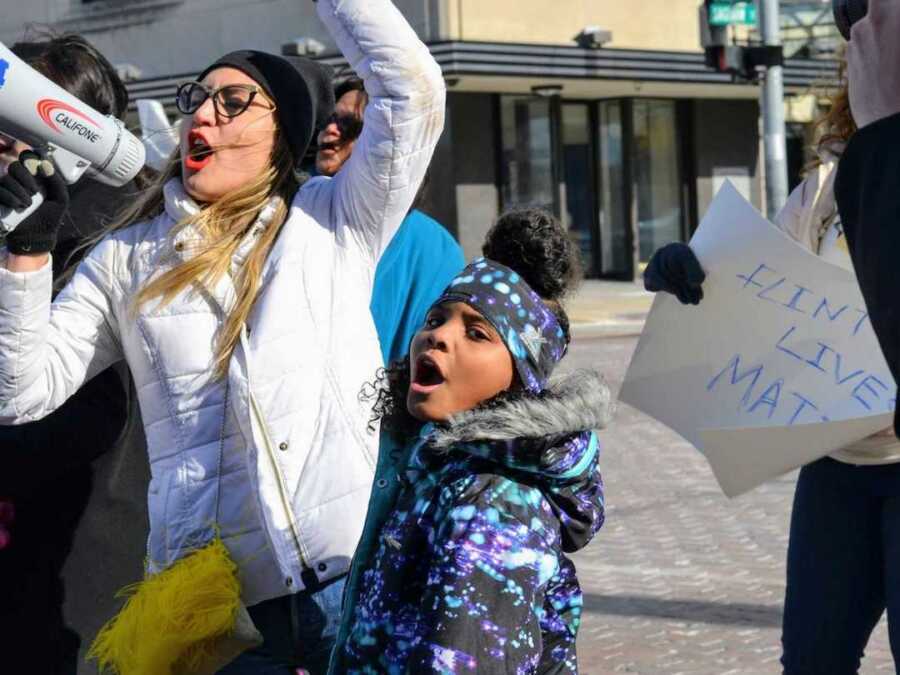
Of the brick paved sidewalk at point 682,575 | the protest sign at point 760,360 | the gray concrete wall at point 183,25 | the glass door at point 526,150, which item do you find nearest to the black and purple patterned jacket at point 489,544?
the protest sign at point 760,360

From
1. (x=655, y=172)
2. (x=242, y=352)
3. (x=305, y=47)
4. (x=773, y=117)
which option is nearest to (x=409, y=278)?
(x=242, y=352)

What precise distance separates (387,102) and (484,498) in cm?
84

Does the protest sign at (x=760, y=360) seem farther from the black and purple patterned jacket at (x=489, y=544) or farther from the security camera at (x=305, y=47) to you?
the security camera at (x=305, y=47)

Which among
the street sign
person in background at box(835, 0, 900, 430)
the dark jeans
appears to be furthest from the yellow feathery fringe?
the street sign

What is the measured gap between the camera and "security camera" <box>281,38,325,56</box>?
2289cm

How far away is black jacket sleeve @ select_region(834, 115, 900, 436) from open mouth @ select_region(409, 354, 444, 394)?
1141 millimetres

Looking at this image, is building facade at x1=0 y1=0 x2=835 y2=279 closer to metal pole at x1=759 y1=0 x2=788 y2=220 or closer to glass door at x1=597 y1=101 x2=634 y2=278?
glass door at x1=597 y1=101 x2=634 y2=278

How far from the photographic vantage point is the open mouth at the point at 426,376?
2.75 meters

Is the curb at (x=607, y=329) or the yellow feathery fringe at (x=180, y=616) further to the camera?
the curb at (x=607, y=329)

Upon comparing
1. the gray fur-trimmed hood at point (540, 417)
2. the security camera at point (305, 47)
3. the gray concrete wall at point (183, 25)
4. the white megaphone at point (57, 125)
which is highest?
the gray concrete wall at point (183, 25)

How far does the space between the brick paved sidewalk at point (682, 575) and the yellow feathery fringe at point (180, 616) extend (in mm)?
2687

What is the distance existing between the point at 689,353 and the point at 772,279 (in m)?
0.26

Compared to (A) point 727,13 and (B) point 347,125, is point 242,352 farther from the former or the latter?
(A) point 727,13

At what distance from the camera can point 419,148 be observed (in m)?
3.08
